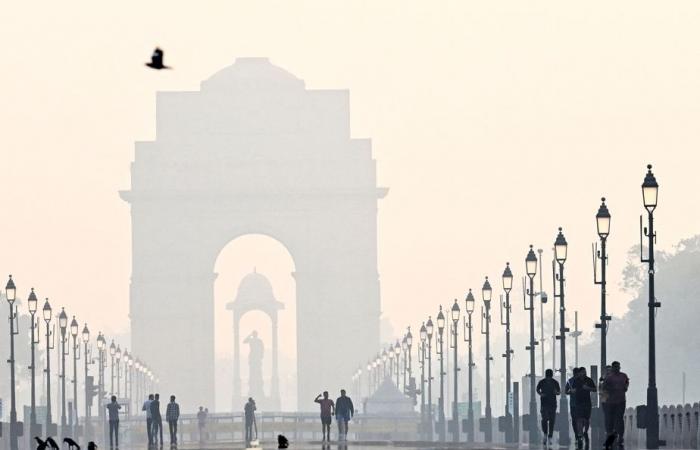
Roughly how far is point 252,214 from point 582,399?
106867 mm

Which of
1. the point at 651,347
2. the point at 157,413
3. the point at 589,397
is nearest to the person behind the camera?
the point at 651,347

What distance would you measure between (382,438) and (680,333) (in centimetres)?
3040

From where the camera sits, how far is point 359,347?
15950 cm

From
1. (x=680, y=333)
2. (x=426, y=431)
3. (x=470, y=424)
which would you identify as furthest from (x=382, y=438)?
(x=680, y=333)

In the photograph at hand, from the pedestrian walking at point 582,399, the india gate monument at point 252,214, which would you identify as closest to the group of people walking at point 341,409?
the pedestrian walking at point 582,399

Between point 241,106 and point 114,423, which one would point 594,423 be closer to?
point 114,423

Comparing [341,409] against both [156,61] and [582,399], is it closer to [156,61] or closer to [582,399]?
[582,399]

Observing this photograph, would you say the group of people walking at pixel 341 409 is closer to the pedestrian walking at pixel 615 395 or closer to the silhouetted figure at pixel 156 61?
the pedestrian walking at pixel 615 395

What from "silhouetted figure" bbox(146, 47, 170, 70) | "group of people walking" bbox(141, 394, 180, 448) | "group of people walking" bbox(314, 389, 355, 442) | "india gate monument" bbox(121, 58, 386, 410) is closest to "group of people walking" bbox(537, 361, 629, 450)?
"group of people walking" bbox(141, 394, 180, 448)

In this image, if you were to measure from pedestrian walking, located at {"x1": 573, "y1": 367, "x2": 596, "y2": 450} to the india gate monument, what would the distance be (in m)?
104

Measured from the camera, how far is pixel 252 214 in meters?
156

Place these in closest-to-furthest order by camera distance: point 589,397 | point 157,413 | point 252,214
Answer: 1. point 589,397
2. point 157,413
3. point 252,214

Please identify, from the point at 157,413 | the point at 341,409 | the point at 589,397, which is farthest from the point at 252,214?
the point at 589,397

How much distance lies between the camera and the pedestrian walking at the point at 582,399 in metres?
49.2
